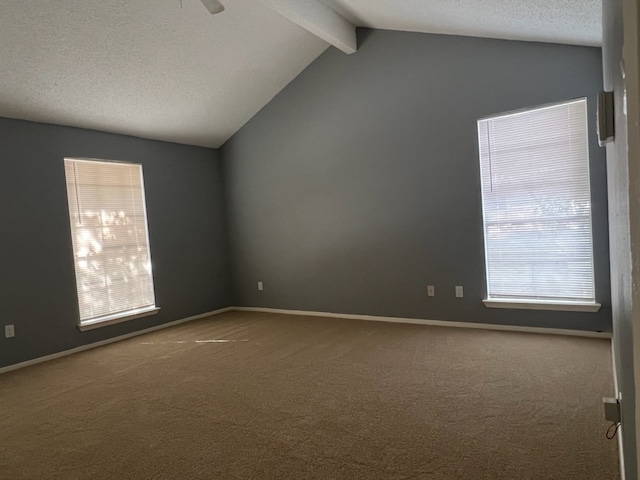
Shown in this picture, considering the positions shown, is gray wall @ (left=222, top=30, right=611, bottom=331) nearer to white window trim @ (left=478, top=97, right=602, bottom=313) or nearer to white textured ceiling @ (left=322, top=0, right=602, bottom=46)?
white window trim @ (left=478, top=97, right=602, bottom=313)

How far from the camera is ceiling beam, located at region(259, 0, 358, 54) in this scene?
3615 millimetres

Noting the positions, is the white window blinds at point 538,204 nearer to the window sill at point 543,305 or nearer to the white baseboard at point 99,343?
the window sill at point 543,305

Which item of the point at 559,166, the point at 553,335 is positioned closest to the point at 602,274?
the point at 553,335

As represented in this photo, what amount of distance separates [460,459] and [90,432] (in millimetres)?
2110

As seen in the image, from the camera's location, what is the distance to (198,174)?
5.75 m

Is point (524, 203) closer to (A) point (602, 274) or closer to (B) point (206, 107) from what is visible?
(A) point (602, 274)

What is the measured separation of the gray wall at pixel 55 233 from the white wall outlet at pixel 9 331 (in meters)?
0.04

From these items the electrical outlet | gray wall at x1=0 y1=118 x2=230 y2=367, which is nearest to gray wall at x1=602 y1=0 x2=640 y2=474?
the electrical outlet

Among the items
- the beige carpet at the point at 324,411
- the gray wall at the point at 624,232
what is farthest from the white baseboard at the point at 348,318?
the gray wall at the point at 624,232

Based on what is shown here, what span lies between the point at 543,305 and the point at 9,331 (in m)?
4.95

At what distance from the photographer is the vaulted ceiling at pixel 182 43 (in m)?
3.07

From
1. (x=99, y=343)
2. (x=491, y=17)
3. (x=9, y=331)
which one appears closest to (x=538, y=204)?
(x=491, y=17)

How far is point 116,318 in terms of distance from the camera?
4.66 meters

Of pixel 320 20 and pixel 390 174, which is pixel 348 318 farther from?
pixel 320 20
